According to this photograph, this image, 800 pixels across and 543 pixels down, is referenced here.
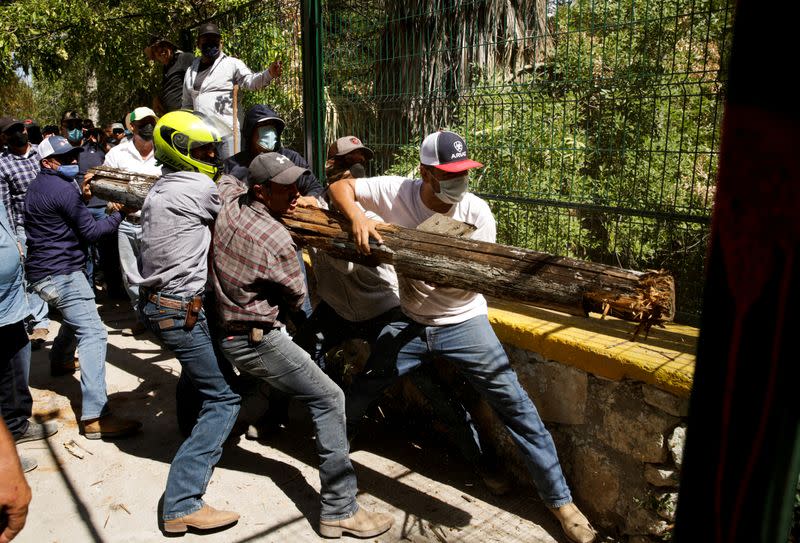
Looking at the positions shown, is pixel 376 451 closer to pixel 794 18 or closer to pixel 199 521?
pixel 199 521

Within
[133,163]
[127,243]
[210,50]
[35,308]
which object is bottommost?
[35,308]

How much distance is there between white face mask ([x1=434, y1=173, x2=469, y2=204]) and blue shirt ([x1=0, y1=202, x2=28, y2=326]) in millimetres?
2555

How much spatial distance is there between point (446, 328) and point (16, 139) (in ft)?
15.9

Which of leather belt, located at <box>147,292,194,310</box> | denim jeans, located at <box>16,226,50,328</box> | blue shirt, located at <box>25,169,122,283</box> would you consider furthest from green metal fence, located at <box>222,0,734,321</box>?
denim jeans, located at <box>16,226,50,328</box>

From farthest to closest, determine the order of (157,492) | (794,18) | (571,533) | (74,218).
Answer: (74,218)
(157,492)
(571,533)
(794,18)

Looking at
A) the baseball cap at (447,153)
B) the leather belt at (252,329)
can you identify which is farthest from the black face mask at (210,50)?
the leather belt at (252,329)

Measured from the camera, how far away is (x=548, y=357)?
366 cm

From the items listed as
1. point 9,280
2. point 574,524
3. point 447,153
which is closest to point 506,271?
point 447,153

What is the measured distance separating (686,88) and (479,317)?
163 cm

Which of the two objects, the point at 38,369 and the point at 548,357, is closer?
the point at 548,357

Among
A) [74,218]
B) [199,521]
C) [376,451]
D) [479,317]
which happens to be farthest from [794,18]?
[74,218]

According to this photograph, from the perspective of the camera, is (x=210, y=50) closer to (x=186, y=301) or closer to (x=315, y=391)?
(x=186, y=301)

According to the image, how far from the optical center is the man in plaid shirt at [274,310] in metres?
3.31

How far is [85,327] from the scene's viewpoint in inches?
188
